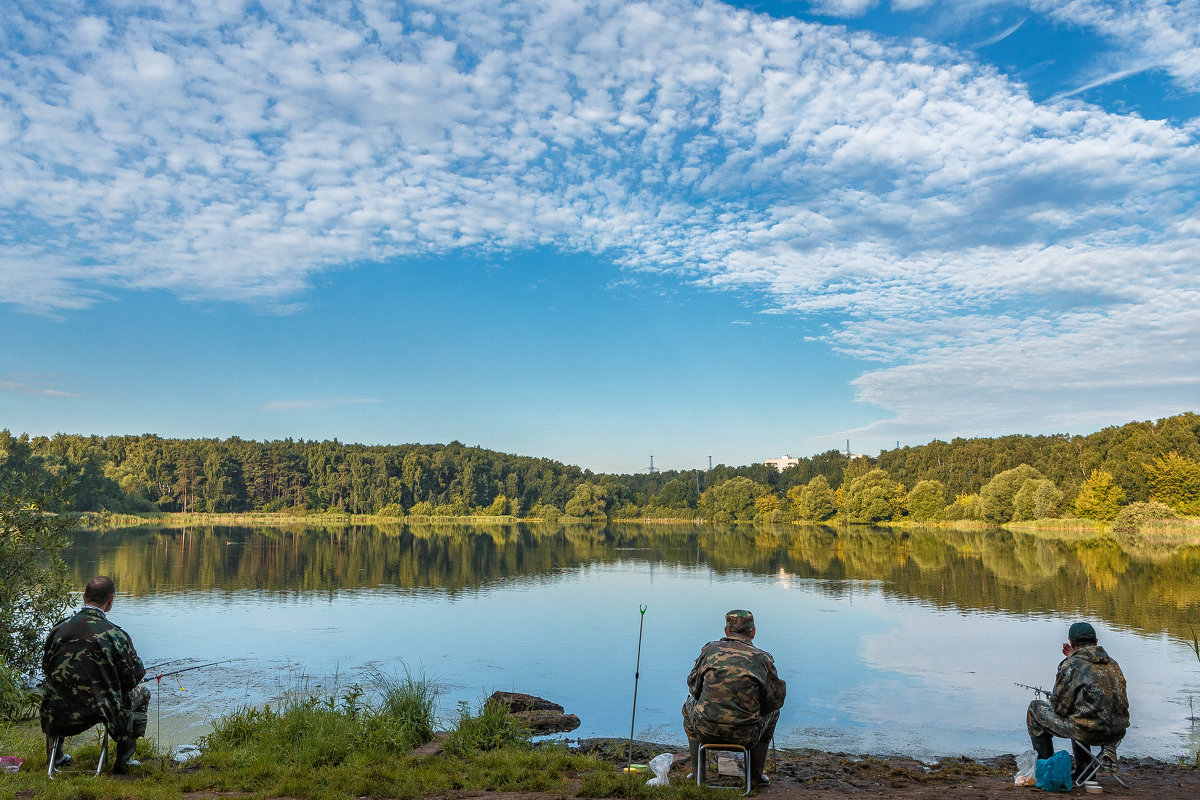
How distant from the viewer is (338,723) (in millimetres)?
9570

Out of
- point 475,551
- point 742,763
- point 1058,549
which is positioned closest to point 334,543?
point 475,551

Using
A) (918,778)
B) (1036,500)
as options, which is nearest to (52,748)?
(918,778)

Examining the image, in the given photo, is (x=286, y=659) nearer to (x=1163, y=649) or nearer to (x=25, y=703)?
(x=25, y=703)

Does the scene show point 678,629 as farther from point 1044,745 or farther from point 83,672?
point 83,672

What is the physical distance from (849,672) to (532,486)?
119759 millimetres

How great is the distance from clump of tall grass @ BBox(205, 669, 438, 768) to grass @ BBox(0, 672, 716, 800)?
0.05 ft

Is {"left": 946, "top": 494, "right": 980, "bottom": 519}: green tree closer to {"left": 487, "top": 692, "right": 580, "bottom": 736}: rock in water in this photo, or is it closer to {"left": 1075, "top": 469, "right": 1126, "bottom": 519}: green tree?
{"left": 1075, "top": 469, "right": 1126, "bottom": 519}: green tree

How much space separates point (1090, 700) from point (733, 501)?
111594 mm

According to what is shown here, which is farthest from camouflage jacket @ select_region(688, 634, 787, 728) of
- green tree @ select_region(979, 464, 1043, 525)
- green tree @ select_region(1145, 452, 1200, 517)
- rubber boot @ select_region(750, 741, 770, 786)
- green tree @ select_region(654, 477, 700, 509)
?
green tree @ select_region(654, 477, 700, 509)

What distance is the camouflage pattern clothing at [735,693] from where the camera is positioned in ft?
23.0

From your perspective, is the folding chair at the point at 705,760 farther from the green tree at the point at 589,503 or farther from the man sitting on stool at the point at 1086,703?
the green tree at the point at 589,503

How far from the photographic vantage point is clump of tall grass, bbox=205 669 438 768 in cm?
846

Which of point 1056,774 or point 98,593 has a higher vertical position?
point 98,593

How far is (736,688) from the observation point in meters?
7.01
